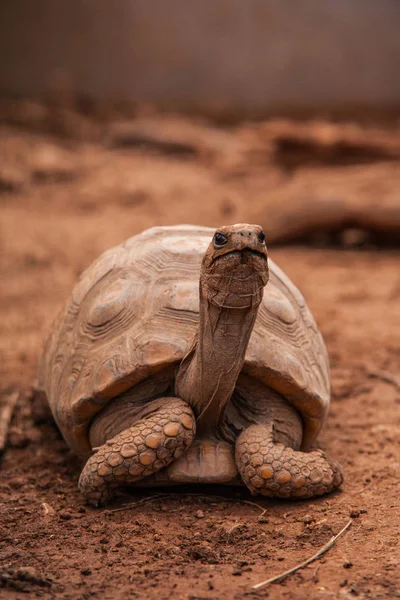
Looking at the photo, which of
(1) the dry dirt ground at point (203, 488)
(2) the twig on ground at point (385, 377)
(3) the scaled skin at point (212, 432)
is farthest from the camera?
(2) the twig on ground at point (385, 377)

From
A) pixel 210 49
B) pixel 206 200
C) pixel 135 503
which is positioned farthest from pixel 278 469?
pixel 210 49

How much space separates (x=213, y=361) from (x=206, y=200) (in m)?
6.47

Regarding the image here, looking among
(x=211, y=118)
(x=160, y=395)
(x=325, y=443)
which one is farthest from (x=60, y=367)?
(x=211, y=118)

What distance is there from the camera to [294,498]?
305cm

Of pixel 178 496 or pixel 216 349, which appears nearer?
pixel 216 349

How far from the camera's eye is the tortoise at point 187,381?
115 inches

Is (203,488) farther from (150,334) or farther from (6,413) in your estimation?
(6,413)

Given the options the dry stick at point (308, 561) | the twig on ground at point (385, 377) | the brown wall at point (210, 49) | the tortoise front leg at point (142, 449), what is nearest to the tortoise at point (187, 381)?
the tortoise front leg at point (142, 449)

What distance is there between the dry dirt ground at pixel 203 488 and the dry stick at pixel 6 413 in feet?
0.12

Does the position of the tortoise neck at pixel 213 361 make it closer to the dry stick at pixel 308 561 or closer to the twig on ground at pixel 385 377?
the dry stick at pixel 308 561

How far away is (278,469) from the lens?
296cm

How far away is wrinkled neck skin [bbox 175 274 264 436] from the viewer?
2631 mm

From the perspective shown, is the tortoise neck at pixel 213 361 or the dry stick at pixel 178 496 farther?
the dry stick at pixel 178 496

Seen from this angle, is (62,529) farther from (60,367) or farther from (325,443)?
(325,443)
